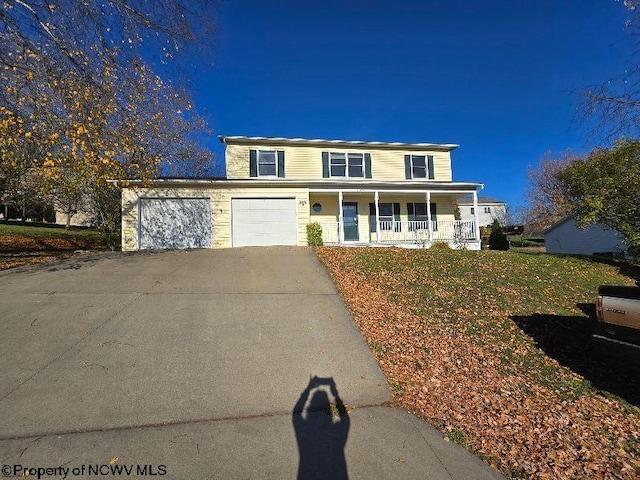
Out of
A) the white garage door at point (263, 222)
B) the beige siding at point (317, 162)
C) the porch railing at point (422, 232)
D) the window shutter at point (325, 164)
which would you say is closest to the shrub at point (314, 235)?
the white garage door at point (263, 222)

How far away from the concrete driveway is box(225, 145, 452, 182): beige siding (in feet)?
34.3

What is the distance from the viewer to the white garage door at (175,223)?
1406cm

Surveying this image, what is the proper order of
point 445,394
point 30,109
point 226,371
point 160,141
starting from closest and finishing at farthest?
1. point 445,394
2. point 226,371
3. point 30,109
4. point 160,141

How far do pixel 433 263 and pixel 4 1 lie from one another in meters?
12.0

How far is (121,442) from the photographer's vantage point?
10.1 ft

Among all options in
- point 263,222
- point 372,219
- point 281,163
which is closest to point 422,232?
point 372,219

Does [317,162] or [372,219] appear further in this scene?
[317,162]

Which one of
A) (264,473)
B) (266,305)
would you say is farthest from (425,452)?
(266,305)

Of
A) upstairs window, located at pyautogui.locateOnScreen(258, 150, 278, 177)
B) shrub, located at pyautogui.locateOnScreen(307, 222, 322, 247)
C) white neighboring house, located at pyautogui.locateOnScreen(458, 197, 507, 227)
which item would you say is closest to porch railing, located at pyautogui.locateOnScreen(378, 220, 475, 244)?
shrub, located at pyautogui.locateOnScreen(307, 222, 322, 247)

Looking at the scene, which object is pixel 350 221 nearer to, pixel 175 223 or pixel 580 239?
pixel 175 223

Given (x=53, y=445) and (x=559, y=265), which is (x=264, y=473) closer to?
(x=53, y=445)

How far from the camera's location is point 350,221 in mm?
16859

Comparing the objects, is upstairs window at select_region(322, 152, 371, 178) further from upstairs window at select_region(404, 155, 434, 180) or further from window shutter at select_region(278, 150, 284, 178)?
upstairs window at select_region(404, 155, 434, 180)

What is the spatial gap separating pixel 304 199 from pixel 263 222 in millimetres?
2166
